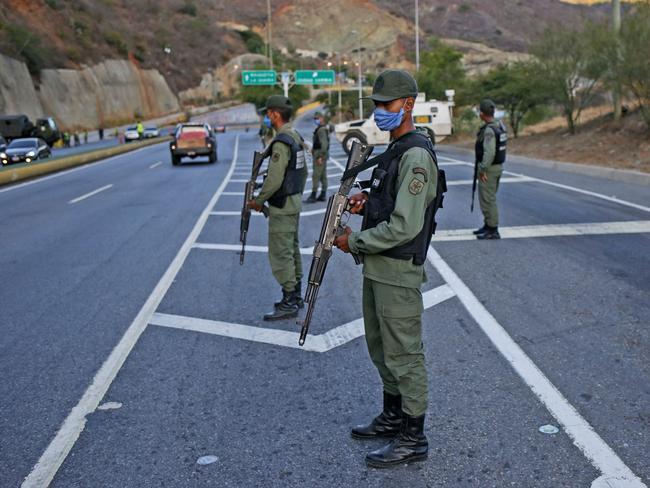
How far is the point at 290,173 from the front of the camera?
5980 mm

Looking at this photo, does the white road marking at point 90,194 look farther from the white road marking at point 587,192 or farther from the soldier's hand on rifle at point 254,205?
the soldier's hand on rifle at point 254,205

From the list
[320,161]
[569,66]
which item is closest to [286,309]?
[320,161]

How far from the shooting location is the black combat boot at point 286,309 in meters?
5.95

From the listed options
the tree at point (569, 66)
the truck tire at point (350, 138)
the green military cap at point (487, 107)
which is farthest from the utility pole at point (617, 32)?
the green military cap at point (487, 107)

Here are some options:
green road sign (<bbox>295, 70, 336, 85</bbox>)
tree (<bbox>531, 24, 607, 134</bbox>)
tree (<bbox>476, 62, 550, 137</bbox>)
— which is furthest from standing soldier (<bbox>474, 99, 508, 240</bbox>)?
green road sign (<bbox>295, 70, 336, 85</bbox>)

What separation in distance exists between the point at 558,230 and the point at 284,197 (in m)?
4.84

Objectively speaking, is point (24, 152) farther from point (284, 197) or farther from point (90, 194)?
point (284, 197)

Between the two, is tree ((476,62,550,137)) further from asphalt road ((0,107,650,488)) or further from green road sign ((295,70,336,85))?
green road sign ((295,70,336,85))

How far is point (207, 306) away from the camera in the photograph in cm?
639

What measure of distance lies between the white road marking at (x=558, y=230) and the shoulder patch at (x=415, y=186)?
593cm

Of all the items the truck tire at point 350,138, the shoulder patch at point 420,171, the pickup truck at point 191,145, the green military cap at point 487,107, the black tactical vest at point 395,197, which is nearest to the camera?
the shoulder patch at point 420,171

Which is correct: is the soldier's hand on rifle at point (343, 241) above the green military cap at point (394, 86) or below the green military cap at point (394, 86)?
below

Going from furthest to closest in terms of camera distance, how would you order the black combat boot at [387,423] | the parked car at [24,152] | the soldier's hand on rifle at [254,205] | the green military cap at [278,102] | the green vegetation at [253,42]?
1. the green vegetation at [253,42]
2. the parked car at [24,152]
3. the soldier's hand on rifle at [254,205]
4. the green military cap at [278,102]
5. the black combat boot at [387,423]

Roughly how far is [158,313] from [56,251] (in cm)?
386
